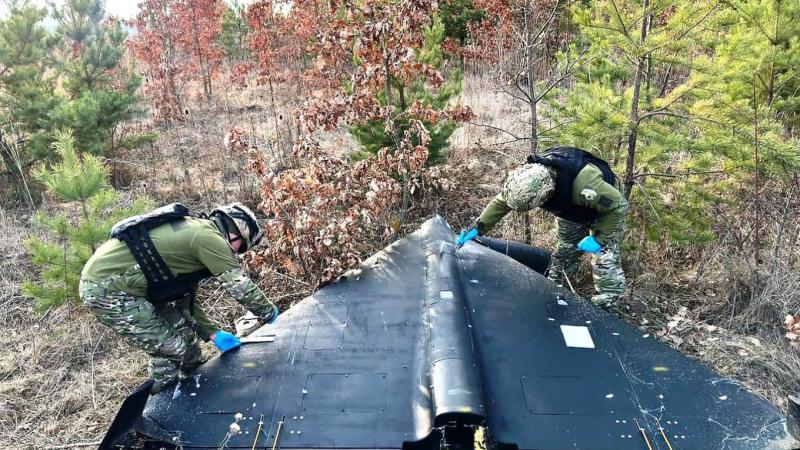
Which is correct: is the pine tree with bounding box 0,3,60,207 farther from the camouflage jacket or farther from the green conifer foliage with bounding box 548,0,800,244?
the camouflage jacket

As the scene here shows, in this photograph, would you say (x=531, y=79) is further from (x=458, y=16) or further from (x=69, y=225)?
(x=458, y=16)

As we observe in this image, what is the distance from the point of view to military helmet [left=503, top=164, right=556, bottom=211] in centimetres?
370

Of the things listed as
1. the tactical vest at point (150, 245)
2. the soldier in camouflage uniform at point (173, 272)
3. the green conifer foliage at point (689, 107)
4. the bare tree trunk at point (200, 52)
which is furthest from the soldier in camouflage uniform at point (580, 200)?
the bare tree trunk at point (200, 52)

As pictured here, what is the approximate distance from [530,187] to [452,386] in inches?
67.9

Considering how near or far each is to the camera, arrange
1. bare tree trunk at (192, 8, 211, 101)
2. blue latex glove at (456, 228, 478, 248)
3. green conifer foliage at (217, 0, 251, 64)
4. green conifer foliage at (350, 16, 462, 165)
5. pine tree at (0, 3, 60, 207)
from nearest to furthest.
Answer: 1. blue latex glove at (456, 228, 478, 248)
2. green conifer foliage at (350, 16, 462, 165)
3. pine tree at (0, 3, 60, 207)
4. bare tree trunk at (192, 8, 211, 101)
5. green conifer foliage at (217, 0, 251, 64)

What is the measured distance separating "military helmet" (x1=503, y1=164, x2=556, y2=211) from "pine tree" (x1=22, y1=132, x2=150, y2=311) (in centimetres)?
324

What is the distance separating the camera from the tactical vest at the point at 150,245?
304 centimetres

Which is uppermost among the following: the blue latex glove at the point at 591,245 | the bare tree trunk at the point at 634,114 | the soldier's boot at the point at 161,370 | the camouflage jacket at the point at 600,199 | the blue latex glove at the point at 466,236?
the bare tree trunk at the point at 634,114

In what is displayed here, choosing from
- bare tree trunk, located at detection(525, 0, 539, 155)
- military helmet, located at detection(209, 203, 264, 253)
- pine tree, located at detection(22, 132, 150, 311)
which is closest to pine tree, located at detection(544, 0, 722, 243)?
bare tree trunk, located at detection(525, 0, 539, 155)

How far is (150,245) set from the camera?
3.05 m

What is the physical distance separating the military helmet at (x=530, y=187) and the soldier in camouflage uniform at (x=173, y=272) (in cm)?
197

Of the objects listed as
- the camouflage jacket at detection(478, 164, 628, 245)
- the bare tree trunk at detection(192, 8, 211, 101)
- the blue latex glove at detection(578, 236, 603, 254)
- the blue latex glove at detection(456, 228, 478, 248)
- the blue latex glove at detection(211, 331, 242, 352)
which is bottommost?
the blue latex glove at detection(211, 331, 242, 352)

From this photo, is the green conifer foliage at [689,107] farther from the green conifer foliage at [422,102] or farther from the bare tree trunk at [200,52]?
the bare tree trunk at [200,52]

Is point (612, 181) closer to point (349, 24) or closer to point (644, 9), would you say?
point (644, 9)
